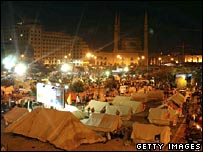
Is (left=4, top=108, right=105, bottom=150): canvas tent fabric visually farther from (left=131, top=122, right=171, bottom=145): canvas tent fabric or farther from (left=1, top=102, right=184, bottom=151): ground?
(left=131, top=122, right=171, bottom=145): canvas tent fabric

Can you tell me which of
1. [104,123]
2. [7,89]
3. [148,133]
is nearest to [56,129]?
[104,123]

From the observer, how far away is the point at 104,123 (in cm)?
908

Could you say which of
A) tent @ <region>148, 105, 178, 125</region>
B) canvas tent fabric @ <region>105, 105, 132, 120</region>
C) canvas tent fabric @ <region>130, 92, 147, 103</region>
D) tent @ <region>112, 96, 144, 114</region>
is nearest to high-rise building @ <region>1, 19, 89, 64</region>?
canvas tent fabric @ <region>130, 92, 147, 103</region>

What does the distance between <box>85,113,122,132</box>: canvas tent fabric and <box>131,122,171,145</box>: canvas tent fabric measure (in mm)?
786

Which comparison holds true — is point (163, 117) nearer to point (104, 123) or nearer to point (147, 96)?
point (104, 123)

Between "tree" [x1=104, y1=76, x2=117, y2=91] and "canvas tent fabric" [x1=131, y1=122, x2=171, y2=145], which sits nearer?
"canvas tent fabric" [x1=131, y1=122, x2=171, y2=145]

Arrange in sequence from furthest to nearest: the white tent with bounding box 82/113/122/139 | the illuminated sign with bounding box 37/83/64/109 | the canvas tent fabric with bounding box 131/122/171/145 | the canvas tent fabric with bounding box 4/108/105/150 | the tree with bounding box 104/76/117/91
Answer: the tree with bounding box 104/76/117/91 < the illuminated sign with bounding box 37/83/64/109 < the white tent with bounding box 82/113/122/139 < the canvas tent fabric with bounding box 131/122/171/145 < the canvas tent fabric with bounding box 4/108/105/150

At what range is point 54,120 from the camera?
8.43m

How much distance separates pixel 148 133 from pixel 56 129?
241 cm

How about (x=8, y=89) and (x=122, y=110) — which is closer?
(x=122, y=110)

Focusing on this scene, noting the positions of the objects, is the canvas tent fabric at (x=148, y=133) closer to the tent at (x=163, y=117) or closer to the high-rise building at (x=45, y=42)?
the tent at (x=163, y=117)

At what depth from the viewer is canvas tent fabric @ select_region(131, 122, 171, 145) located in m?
8.12

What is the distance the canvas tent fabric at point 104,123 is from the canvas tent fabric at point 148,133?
0.79m

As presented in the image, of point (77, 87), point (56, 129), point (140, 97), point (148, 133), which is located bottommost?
point (148, 133)
